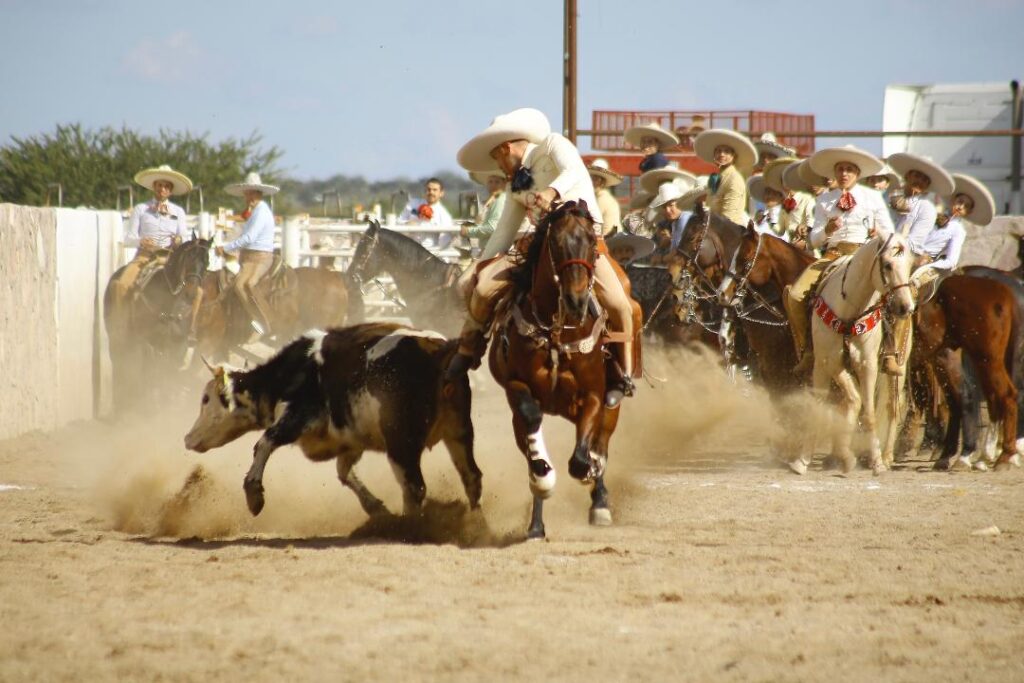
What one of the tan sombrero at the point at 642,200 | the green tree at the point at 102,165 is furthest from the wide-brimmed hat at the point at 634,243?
the green tree at the point at 102,165

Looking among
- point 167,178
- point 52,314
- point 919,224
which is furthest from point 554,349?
point 167,178

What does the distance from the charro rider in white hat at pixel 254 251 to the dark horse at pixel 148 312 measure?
0.74 m

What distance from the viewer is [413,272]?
15297 millimetres

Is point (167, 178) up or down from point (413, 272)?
up

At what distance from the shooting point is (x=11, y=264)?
12742 millimetres

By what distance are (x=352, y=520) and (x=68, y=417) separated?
7196mm

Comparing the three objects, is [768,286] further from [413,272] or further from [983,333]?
[413,272]

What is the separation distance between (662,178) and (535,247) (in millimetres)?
8777

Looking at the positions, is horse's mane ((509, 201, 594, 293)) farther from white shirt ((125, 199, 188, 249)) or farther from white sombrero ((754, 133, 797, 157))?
white sombrero ((754, 133, 797, 157))

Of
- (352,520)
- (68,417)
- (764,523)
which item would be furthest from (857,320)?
(68,417)

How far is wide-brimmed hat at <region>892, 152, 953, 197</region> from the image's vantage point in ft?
38.8

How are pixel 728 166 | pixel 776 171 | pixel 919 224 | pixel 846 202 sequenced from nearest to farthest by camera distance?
1. pixel 846 202
2. pixel 919 224
3. pixel 728 166
4. pixel 776 171

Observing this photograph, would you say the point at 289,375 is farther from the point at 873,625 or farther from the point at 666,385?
the point at 666,385

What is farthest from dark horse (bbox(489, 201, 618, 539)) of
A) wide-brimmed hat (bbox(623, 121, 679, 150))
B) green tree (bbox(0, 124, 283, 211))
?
green tree (bbox(0, 124, 283, 211))
